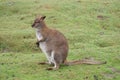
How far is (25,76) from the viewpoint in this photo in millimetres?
11445

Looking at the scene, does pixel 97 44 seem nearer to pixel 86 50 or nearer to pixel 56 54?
pixel 86 50

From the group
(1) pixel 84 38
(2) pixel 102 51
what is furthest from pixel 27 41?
(2) pixel 102 51

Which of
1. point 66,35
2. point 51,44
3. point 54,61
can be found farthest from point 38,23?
point 66,35

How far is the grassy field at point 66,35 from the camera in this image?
11.9m

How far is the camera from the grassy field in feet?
39.0

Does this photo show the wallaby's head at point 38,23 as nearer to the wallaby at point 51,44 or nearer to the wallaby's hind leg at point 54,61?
the wallaby at point 51,44

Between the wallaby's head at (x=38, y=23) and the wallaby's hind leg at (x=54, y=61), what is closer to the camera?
the wallaby's hind leg at (x=54, y=61)

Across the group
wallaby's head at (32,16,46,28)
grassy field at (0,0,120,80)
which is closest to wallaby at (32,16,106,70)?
wallaby's head at (32,16,46,28)

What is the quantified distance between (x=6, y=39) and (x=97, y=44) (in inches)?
168

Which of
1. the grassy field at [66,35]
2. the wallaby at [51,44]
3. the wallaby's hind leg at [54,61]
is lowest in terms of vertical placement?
the grassy field at [66,35]

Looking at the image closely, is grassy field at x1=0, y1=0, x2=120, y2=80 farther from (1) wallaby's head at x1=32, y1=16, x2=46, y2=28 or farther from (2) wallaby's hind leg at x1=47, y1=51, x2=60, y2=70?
(1) wallaby's head at x1=32, y1=16, x2=46, y2=28

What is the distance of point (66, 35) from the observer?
18.5 metres

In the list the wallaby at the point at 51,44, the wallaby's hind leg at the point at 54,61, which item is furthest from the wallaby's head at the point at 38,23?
the wallaby's hind leg at the point at 54,61

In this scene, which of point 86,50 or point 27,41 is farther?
point 27,41
